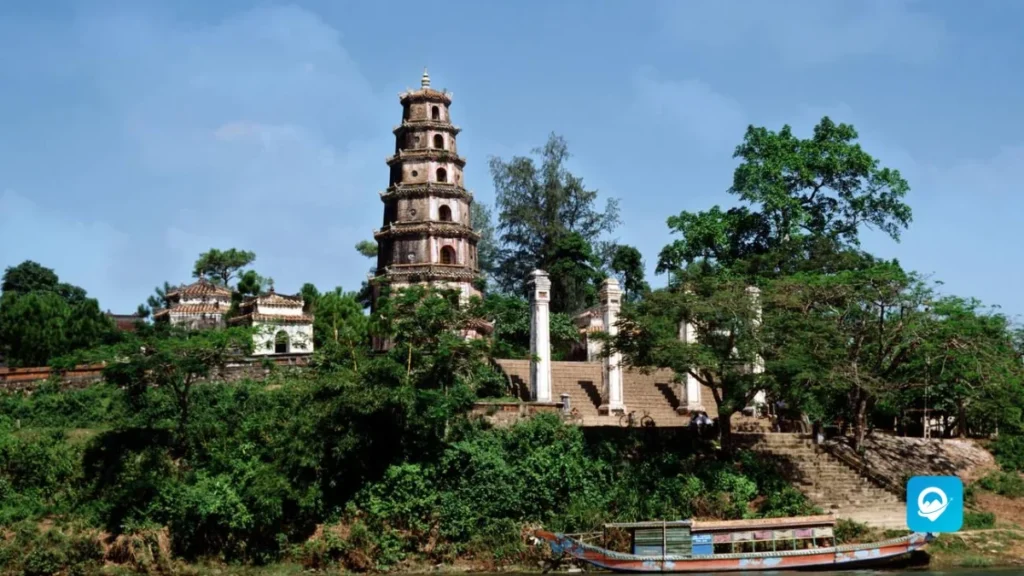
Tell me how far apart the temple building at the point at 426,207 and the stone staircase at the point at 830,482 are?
16.8 m

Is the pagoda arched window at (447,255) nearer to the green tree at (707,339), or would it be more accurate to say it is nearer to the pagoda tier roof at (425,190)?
the pagoda tier roof at (425,190)

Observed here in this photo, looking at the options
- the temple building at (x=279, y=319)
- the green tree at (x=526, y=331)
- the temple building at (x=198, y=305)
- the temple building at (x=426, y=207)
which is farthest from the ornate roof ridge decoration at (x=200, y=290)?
the green tree at (x=526, y=331)

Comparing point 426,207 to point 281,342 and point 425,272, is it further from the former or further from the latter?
point 281,342

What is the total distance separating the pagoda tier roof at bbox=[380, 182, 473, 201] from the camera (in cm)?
4325

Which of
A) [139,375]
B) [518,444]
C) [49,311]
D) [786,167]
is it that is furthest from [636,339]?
[49,311]

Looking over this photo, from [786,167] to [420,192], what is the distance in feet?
45.7

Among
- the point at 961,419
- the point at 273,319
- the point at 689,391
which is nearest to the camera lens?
the point at 689,391

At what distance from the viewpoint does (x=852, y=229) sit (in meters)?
42.2

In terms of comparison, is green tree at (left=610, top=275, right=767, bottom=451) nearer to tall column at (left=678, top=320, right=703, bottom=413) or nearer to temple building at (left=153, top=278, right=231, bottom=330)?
tall column at (left=678, top=320, right=703, bottom=413)

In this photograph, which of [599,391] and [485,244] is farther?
[485,244]

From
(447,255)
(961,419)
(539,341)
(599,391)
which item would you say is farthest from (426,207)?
(961,419)

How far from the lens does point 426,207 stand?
1708 inches

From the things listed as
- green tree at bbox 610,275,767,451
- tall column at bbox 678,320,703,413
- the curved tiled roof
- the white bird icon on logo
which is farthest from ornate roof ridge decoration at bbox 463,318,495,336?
the white bird icon on logo

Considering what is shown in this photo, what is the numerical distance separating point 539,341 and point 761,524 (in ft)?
28.8
